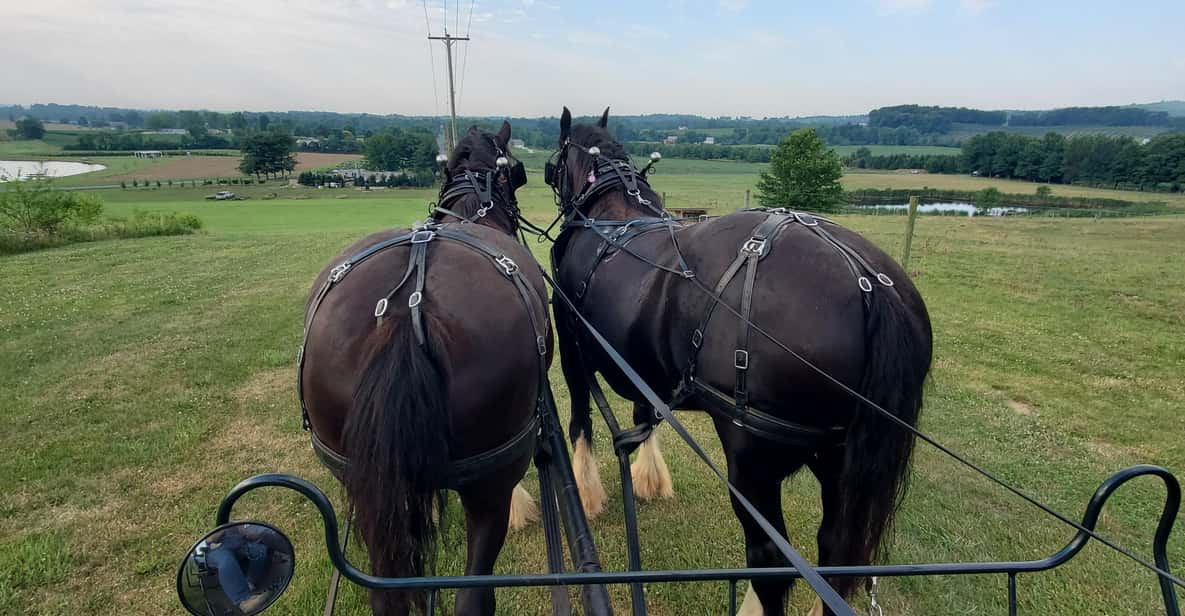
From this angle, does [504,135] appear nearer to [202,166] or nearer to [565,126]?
[565,126]

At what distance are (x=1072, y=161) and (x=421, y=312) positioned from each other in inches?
3031

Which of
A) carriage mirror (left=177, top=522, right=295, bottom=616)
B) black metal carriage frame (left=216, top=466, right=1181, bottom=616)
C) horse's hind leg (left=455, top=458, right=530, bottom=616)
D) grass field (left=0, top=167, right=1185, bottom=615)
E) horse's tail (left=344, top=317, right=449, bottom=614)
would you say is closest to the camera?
carriage mirror (left=177, top=522, right=295, bottom=616)

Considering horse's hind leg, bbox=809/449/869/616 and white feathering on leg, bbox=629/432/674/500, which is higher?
horse's hind leg, bbox=809/449/869/616

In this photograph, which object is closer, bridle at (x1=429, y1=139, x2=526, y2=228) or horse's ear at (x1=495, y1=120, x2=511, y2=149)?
bridle at (x1=429, y1=139, x2=526, y2=228)

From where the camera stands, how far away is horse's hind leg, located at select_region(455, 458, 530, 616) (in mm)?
2346

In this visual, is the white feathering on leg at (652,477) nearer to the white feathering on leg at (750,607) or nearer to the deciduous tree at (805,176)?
the white feathering on leg at (750,607)

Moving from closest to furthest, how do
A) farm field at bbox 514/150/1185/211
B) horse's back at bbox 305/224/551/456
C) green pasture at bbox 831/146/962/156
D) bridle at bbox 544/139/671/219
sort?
horse's back at bbox 305/224/551/456 → bridle at bbox 544/139/671/219 → farm field at bbox 514/150/1185/211 → green pasture at bbox 831/146/962/156

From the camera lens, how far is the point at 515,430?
92.4 inches

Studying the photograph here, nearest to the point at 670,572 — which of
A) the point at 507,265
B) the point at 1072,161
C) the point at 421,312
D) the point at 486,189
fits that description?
the point at 421,312

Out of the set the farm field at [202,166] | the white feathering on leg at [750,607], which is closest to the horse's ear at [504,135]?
the white feathering on leg at [750,607]

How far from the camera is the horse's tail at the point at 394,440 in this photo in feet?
6.25

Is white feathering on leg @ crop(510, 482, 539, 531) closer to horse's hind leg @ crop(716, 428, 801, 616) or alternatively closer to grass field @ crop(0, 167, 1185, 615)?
grass field @ crop(0, 167, 1185, 615)

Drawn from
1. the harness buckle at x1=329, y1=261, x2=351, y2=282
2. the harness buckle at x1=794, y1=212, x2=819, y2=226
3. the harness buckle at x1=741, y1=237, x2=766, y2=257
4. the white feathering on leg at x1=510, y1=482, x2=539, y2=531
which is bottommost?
the white feathering on leg at x1=510, y1=482, x2=539, y2=531

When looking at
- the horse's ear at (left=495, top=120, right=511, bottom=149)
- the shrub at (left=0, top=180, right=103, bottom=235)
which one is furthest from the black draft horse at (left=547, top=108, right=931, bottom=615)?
the shrub at (left=0, top=180, right=103, bottom=235)
